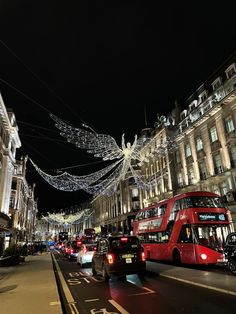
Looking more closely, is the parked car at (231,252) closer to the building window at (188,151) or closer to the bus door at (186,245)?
the bus door at (186,245)

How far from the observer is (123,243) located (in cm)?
1273

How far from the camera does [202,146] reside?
116 feet

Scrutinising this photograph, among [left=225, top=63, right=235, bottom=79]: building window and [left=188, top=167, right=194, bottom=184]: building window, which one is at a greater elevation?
[left=225, top=63, right=235, bottom=79]: building window

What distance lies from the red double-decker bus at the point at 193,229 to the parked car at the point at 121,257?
498cm

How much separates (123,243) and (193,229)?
568 cm

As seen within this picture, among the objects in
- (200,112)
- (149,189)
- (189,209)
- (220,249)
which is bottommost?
(220,249)

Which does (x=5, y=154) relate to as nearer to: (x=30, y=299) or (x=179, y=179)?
(x=179, y=179)

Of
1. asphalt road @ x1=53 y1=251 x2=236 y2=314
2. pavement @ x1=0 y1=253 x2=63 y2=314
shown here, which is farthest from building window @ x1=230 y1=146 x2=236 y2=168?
pavement @ x1=0 y1=253 x2=63 y2=314

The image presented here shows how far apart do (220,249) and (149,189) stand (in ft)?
115

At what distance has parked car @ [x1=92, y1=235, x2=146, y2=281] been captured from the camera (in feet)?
39.1

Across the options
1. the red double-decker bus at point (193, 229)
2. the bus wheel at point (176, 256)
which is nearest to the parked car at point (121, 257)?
the red double-decker bus at point (193, 229)

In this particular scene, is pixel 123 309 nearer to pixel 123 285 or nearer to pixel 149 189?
pixel 123 285

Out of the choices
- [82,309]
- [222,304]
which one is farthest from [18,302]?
[222,304]

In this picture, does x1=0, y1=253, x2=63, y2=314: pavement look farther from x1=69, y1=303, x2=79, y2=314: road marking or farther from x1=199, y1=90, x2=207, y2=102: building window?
x1=199, y1=90, x2=207, y2=102: building window
